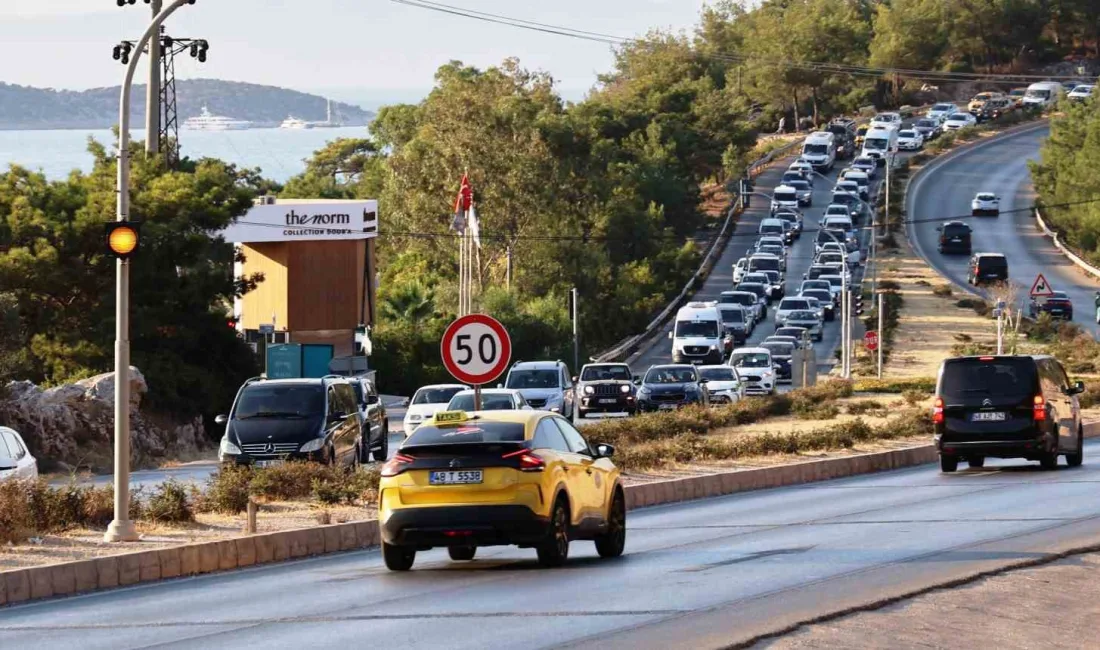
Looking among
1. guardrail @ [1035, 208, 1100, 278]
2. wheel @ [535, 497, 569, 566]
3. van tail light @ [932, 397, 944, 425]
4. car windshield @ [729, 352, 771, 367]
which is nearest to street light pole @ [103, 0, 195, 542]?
wheel @ [535, 497, 569, 566]

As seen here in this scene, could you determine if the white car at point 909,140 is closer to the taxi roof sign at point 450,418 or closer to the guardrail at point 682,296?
the guardrail at point 682,296

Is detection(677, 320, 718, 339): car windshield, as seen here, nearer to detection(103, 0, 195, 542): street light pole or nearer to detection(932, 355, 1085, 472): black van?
detection(932, 355, 1085, 472): black van

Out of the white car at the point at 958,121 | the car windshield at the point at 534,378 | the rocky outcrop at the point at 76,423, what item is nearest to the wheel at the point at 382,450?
the rocky outcrop at the point at 76,423

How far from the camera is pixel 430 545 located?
674 inches

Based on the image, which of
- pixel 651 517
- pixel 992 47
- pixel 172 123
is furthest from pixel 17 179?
pixel 992 47

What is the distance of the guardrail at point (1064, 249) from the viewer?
10029 centimetres

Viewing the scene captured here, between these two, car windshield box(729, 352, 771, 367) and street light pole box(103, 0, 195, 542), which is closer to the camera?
street light pole box(103, 0, 195, 542)

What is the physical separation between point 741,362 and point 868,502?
3565 cm

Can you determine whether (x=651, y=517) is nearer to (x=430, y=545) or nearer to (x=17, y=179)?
(x=430, y=545)

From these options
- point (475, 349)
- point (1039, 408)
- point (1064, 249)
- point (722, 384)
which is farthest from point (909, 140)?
point (475, 349)

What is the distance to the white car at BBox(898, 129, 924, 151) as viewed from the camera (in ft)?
467

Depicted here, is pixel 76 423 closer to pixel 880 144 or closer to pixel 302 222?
pixel 302 222

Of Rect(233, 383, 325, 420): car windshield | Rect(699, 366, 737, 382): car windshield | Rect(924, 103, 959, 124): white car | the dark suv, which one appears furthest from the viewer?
Rect(924, 103, 959, 124): white car

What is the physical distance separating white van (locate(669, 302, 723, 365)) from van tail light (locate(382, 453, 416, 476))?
5470 centimetres
